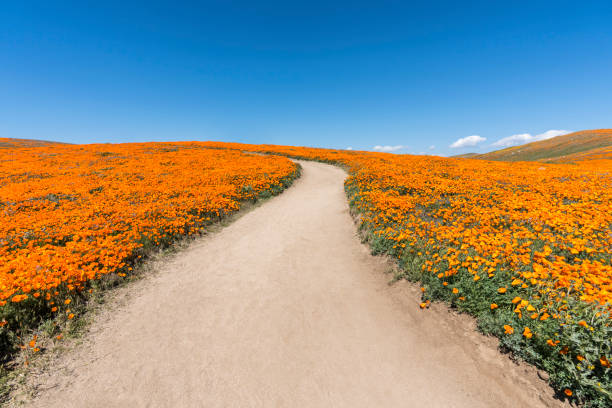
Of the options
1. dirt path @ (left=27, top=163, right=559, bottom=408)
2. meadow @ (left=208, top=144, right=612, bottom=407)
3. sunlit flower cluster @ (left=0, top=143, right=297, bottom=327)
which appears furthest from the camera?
sunlit flower cluster @ (left=0, top=143, right=297, bottom=327)

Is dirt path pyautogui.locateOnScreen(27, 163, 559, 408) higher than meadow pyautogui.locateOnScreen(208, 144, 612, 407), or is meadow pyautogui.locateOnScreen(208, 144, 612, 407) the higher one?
meadow pyautogui.locateOnScreen(208, 144, 612, 407)

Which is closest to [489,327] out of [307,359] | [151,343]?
[307,359]

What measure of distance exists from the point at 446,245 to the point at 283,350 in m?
5.37

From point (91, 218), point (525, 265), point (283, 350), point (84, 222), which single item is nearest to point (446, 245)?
point (525, 265)

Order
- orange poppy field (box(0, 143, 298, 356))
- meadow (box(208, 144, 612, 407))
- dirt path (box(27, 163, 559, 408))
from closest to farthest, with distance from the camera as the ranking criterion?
1. meadow (box(208, 144, 612, 407))
2. dirt path (box(27, 163, 559, 408))
3. orange poppy field (box(0, 143, 298, 356))

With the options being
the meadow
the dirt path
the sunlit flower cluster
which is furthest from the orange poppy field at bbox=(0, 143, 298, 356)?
the meadow

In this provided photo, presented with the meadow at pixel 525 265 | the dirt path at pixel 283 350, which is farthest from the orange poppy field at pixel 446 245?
the dirt path at pixel 283 350

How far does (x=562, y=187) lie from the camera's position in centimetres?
1256

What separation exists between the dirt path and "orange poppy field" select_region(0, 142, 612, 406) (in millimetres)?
618

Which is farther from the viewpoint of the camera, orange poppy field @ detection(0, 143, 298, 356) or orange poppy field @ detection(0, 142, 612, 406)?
orange poppy field @ detection(0, 143, 298, 356)

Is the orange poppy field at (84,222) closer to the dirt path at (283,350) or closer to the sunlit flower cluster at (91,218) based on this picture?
the sunlit flower cluster at (91,218)

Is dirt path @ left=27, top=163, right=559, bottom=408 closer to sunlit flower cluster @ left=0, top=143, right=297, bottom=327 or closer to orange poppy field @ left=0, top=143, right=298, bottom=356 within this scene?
orange poppy field @ left=0, top=143, right=298, bottom=356

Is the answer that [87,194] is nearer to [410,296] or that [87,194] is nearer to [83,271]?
[83,271]

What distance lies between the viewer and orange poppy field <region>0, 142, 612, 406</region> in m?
3.82
